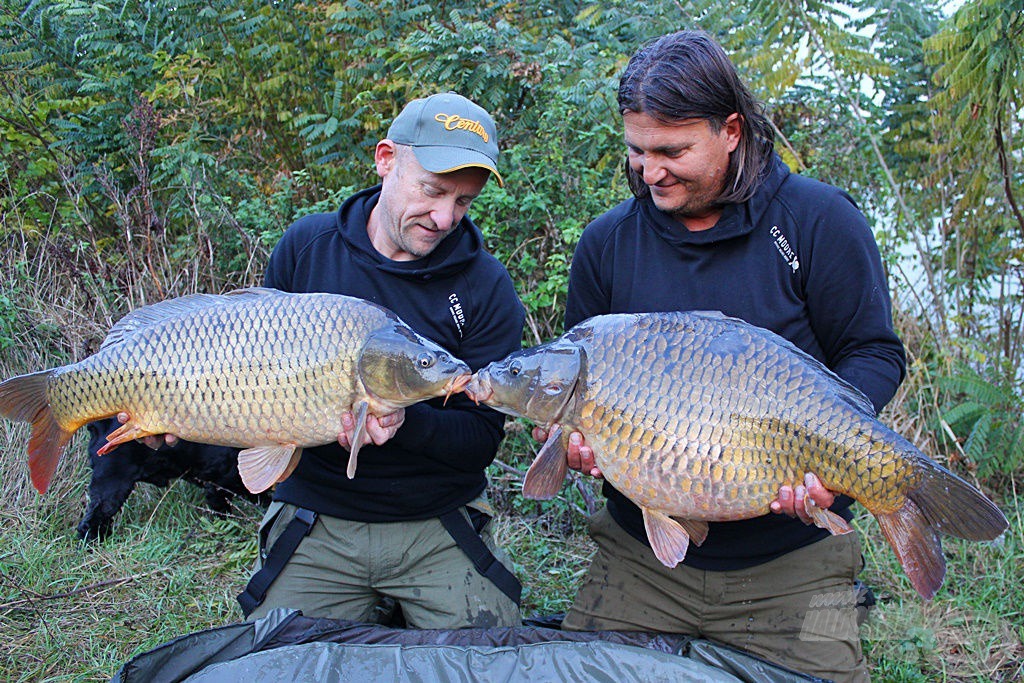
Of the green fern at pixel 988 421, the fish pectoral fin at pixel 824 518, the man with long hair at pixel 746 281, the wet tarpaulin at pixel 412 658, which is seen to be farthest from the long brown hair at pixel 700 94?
the green fern at pixel 988 421

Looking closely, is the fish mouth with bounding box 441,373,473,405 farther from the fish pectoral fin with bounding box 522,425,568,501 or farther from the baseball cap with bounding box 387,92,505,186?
the baseball cap with bounding box 387,92,505,186

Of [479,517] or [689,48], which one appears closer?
[689,48]

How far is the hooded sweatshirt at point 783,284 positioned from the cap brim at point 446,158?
1.38 feet

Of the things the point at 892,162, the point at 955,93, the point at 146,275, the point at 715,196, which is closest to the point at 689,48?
the point at 715,196

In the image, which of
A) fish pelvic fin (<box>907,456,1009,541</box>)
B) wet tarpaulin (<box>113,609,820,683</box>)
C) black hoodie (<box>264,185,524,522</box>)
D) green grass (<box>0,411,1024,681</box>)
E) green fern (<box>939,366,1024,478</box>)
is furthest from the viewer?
green fern (<box>939,366,1024,478</box>)

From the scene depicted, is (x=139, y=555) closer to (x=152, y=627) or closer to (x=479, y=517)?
(x=152, y=627)

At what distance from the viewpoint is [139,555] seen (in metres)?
2.70

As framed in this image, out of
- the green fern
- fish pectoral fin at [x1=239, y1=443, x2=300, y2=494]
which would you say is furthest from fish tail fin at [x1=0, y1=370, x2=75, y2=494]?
the green fern

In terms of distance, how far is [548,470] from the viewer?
64.1 inches

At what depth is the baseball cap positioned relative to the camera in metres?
1.95

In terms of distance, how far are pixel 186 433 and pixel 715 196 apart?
1.19 meters

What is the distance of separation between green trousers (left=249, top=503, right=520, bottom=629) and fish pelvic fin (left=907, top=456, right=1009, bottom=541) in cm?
103

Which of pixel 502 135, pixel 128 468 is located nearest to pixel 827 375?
pixel 128 468

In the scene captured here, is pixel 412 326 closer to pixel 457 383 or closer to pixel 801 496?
pixel 457 383
